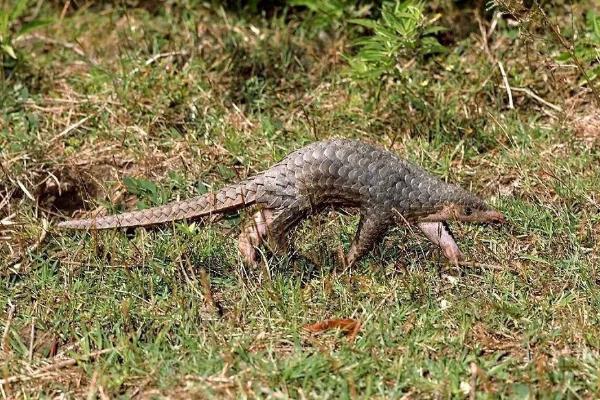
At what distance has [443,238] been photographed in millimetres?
4047

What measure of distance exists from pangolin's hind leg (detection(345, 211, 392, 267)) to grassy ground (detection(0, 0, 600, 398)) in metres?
0.07

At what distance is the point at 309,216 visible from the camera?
13.4ft

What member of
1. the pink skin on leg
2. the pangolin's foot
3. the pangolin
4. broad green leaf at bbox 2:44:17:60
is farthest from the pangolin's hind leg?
broad green leaf at bbox 2:44:17:60

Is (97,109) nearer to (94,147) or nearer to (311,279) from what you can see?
(94,147)

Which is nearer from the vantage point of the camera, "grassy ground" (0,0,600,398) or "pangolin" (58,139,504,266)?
"grassy ground" (0,0,600,398)

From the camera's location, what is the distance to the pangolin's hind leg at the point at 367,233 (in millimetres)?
3977

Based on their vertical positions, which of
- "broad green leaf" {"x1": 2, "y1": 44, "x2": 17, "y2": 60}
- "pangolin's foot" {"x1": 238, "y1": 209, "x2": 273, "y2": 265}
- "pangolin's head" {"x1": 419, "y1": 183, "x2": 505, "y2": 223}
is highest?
"pangolin's head" {"x1": 419, "y1": 183, "x2": 505, "y2": 223}

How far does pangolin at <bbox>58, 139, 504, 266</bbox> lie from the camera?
391 cm

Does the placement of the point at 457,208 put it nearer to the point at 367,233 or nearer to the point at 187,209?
the point at 367,233

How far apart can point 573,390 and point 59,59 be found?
12.0 feet

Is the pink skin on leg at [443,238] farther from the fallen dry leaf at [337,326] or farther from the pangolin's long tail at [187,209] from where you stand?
the pangolin's long tail at [187,209]

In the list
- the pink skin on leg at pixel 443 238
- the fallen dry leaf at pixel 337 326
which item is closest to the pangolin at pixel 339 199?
the pink skin on leg at pixel 443 238

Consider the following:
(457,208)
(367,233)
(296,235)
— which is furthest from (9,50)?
(457,208)

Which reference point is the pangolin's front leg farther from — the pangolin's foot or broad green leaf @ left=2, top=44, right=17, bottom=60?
broad green leaf @ left=2, top=44, right=17, bottom=60
